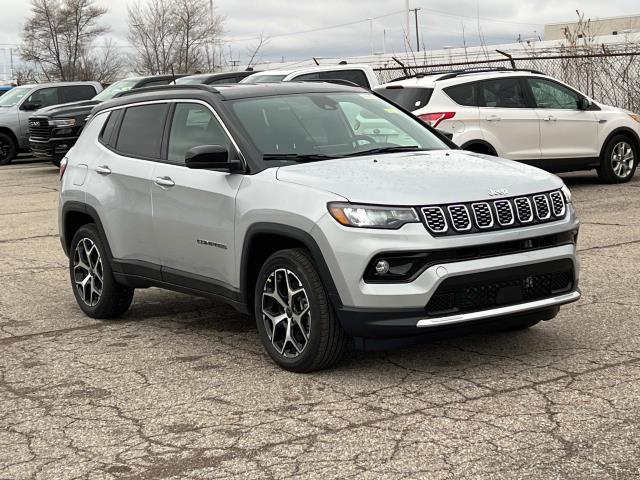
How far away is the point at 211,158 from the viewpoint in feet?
20.9

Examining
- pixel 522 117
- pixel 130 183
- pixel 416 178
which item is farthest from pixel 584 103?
pixel 416 178

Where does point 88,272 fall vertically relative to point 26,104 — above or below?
below

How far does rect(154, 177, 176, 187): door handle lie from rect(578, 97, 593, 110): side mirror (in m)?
9.54

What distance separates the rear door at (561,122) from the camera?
48.8 feet

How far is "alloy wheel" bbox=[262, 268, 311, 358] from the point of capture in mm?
5984

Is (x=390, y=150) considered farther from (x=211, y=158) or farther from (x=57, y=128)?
(x=57, y=128)

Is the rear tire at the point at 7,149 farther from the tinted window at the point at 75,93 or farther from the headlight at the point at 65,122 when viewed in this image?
the headlight at the point at 65,122

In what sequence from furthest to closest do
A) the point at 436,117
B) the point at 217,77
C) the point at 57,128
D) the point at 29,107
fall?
the point at 29,107, the point at 57,128, the point at 217,77, the point at 436,117

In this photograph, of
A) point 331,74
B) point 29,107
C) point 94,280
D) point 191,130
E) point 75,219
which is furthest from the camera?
point 29,107

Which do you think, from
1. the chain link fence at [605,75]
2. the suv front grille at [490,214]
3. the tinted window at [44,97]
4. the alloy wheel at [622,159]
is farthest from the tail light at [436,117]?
the tinted window at [44,97]

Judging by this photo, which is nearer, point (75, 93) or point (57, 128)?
point (57, 128)

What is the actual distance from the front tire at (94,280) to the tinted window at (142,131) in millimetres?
725

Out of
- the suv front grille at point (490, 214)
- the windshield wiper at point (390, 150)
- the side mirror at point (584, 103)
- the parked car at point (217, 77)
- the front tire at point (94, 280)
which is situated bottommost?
the front tire at point (94, 280)

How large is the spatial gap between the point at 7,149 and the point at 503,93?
15.2 meters
